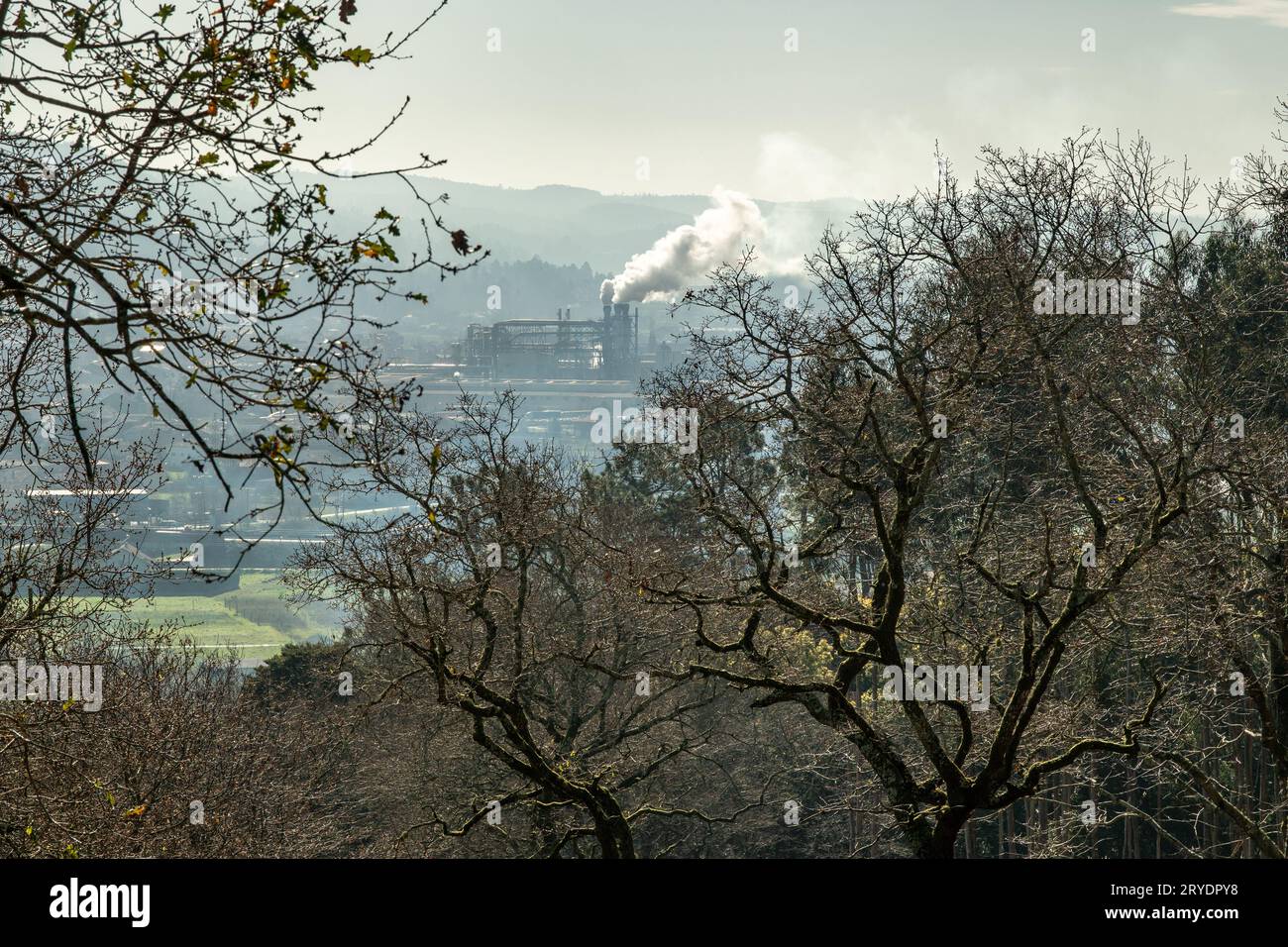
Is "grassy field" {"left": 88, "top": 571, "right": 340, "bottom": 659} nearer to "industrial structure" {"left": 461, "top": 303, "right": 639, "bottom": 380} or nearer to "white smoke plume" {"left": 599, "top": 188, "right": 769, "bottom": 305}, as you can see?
"industrial structure" {"left": 461, "top": 303, "right": 639, "bottom": 380}

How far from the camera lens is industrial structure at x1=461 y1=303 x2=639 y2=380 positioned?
122250 millimetres

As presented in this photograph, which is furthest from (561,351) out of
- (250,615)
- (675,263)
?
(250,615)

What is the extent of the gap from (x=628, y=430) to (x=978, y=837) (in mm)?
14627

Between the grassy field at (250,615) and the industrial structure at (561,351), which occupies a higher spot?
the industrial structure at (561,351)

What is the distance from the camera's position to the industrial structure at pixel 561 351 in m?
122

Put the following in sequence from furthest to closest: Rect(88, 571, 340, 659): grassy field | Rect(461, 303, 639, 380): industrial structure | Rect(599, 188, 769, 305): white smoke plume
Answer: Rect(461, 303, 639, 380): industrial structure → Rect(599, 188, 769, 305): white smoke plume → Rect(88, 571, 340, 659): grassy field

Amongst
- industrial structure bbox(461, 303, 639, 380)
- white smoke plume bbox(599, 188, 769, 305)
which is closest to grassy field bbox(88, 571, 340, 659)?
industrial structure bbox(461, 303, 639, 380)

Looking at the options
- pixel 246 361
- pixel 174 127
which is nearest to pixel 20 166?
pixel 174 127

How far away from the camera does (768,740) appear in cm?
2894

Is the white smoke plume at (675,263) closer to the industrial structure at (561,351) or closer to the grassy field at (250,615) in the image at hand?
the industrial structure at (561,351)

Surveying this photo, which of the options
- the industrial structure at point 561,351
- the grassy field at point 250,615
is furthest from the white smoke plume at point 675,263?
the grassy field at point 250,615

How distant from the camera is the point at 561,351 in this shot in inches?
4993

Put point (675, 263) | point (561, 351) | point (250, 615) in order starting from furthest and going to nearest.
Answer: point (561, 351)
point (250, 615)
point (675, 263)

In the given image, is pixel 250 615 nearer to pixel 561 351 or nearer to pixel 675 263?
pixel 561 351
